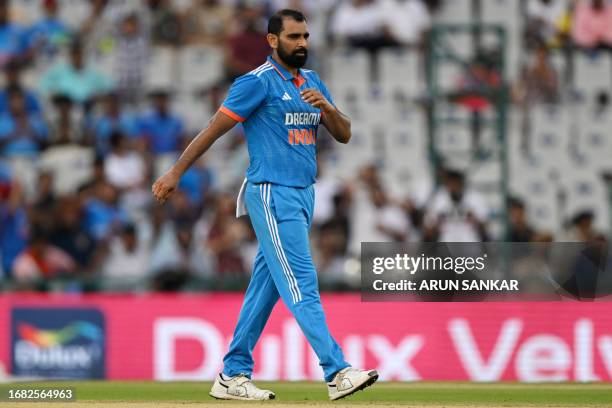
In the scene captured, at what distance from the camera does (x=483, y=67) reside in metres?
14.8

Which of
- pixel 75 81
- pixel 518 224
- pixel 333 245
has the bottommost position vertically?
pixel 333 245

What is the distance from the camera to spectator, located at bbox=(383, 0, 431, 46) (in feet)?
51.3

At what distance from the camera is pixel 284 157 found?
7551 mm

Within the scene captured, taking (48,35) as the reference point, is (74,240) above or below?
below

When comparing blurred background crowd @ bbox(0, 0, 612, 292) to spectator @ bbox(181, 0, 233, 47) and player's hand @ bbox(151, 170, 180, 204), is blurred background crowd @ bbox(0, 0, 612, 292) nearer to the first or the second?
spectator @ bbox(181, 0, 233, 47)

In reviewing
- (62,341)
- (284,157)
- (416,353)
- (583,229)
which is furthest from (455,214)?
(284,157)

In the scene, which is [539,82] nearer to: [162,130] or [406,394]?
[162,130]

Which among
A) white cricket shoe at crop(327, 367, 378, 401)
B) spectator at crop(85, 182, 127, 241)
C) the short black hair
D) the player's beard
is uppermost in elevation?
the short black hair

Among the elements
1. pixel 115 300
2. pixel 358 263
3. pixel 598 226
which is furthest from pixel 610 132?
pixel 115 300

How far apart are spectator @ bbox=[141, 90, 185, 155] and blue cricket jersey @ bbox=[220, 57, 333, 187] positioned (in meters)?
7.36

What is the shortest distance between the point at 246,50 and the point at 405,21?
77.3 inches

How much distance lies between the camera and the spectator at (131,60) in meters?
15.6

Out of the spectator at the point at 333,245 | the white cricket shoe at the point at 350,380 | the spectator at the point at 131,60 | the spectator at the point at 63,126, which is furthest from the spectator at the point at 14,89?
the white cricket shoe at the point at 350,380

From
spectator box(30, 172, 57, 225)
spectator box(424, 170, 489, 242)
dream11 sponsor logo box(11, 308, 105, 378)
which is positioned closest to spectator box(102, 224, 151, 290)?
spectator box(30, 172, 57, 225)
